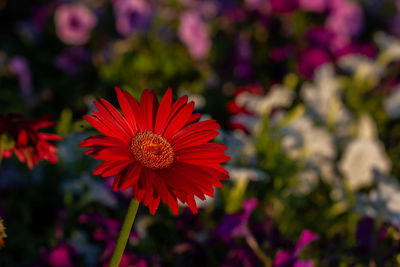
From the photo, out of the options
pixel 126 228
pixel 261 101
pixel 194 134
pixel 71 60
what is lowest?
pixel 126 228

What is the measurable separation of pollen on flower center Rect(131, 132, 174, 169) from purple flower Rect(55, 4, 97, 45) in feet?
7.55

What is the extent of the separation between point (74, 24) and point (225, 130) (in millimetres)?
1276

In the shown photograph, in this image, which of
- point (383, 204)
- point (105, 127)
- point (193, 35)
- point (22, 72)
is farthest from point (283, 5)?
point (105, 127)

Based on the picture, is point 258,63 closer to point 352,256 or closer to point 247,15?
point 247,15

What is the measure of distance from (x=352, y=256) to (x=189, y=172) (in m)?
0.87

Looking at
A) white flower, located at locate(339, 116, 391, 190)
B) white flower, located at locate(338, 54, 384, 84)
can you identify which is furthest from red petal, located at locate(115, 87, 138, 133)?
white flower, located at locate(338, 54, 384, 84)

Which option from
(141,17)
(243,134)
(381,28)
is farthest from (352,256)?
(381,28)

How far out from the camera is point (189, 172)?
31.6 inches

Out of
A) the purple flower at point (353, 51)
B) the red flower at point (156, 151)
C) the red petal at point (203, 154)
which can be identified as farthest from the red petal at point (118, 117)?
the purple flower at point (353, 51)

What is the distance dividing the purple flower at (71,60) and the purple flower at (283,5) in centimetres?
138

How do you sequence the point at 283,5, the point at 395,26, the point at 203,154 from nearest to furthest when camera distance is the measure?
1. the point at 203,154
2. the point at 283,5
3. the point at 395,26

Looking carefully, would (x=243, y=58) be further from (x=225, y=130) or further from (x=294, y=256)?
(x=294, y=256)

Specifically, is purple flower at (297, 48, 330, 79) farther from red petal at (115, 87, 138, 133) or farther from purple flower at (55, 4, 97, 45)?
red petal at (115, 87, 138, 133)

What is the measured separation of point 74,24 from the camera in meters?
3.00
